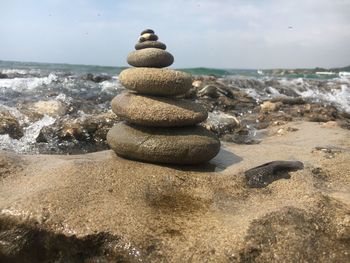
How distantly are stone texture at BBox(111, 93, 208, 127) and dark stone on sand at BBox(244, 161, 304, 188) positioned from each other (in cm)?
101

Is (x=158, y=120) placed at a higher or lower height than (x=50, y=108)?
higher

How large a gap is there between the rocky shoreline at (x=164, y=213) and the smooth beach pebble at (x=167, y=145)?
0.12 metres

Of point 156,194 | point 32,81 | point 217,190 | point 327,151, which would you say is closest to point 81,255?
point 156,194

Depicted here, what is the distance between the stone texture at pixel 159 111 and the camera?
546 centimetres

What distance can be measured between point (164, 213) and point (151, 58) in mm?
2525

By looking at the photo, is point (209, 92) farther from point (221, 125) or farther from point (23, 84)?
point (23, 84)

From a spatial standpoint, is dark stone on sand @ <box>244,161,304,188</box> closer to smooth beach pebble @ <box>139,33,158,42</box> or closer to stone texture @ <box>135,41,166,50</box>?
stone texture @ <box>135,41,166,50</box>

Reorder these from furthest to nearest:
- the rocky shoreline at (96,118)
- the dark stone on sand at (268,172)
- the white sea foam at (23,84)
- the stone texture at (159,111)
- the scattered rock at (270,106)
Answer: the white sea foam at (23,84) → the scattered rock at (270,106) → the rocky shoreline at (96,118) → the stone texture at (159,111) → the dark stone on sand at (268,172)

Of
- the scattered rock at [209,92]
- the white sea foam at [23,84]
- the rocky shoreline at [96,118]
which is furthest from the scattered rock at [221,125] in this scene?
the white sea foam at [23,84]

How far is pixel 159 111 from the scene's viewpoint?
546 cm

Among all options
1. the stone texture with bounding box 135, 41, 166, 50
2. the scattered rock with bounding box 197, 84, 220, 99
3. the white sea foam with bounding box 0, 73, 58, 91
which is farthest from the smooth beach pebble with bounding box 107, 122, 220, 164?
the white sea foam with bounding box 0, 73, 58, 91

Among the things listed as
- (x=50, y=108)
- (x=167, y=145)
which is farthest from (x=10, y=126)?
(x=167, y=145)

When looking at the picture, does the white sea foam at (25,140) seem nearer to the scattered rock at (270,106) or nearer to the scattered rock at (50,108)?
the scattered rock at (50,108)

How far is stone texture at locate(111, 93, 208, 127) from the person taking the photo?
17.9 feet
